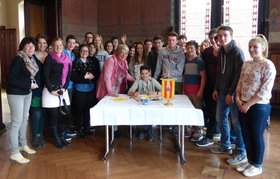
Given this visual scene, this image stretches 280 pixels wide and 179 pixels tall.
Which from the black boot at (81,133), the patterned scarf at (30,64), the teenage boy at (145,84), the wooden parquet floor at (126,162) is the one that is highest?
the patterned scarf at (30,64)

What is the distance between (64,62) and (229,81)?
2034mm

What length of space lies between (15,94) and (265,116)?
2.61 m

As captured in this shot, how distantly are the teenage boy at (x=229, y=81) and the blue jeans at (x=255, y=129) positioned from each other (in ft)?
0.85

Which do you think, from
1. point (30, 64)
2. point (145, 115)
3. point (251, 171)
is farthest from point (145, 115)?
point (30, 64)

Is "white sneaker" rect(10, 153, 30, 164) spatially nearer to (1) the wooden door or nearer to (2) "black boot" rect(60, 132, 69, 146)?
(2) "black boot" rect(60, 132, 69, 146)

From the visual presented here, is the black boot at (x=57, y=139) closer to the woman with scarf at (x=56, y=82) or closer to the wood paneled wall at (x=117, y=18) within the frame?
the woman with scarf at (x=56, y=82)

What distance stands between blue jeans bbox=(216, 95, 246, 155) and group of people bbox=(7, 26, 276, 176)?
11 millimetres

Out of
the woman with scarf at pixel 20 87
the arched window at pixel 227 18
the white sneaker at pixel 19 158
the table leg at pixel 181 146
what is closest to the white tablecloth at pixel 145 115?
the table leg at pixel 181 146

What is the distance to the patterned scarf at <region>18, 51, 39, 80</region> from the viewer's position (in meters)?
3.30

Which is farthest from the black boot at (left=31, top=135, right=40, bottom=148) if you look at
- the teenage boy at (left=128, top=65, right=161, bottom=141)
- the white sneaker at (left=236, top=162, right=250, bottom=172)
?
the white sneaker at (left=236, top=162, right=250, bottom=172)

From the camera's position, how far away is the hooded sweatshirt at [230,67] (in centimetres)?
319

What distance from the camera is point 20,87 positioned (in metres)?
3.25

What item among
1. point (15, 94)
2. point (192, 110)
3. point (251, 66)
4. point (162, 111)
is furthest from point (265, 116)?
point (15, 94)

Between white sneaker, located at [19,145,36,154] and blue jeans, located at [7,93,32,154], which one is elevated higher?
blue jeans, located at [7,93,32,154]
